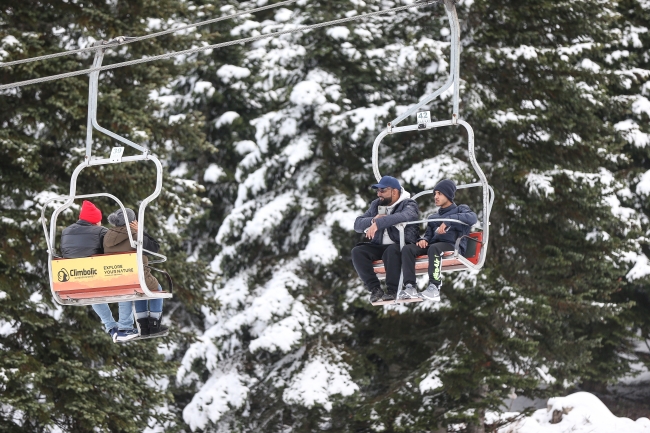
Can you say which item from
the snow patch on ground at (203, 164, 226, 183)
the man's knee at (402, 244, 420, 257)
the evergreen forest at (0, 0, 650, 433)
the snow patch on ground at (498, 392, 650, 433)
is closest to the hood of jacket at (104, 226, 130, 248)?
the man's knee at (402, 244, 420, 257)

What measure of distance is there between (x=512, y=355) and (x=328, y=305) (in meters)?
3.71

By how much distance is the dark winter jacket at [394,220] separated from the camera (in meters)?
10.3

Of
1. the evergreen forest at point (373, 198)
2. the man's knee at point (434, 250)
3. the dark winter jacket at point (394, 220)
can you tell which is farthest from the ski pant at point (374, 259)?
the evergreen forest at point (373, 198)

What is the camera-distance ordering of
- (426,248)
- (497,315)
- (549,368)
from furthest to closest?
1. (549,368)
2. (497,315)
3. (426,248)

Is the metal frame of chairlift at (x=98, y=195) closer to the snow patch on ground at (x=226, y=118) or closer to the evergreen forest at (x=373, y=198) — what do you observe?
the evergreen forest at (x=373, y=198)

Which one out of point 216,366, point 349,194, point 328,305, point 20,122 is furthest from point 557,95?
point 20,122

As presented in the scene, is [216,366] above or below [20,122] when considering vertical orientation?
below

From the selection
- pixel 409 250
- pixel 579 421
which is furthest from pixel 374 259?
pixel 579 421

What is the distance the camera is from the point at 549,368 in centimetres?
2067

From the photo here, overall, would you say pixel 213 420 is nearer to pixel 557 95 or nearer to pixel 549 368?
pixel 549 368

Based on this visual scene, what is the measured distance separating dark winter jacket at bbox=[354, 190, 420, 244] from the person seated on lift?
0.14m

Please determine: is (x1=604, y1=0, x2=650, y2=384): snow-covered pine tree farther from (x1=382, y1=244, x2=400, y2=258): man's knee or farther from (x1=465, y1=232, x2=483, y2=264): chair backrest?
(x1=382, y1=244, x2=400, y2=258): man's knee

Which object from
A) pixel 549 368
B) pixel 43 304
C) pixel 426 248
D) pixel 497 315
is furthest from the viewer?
pixel 549 368

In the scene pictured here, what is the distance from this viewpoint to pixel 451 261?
10633 millimetres
